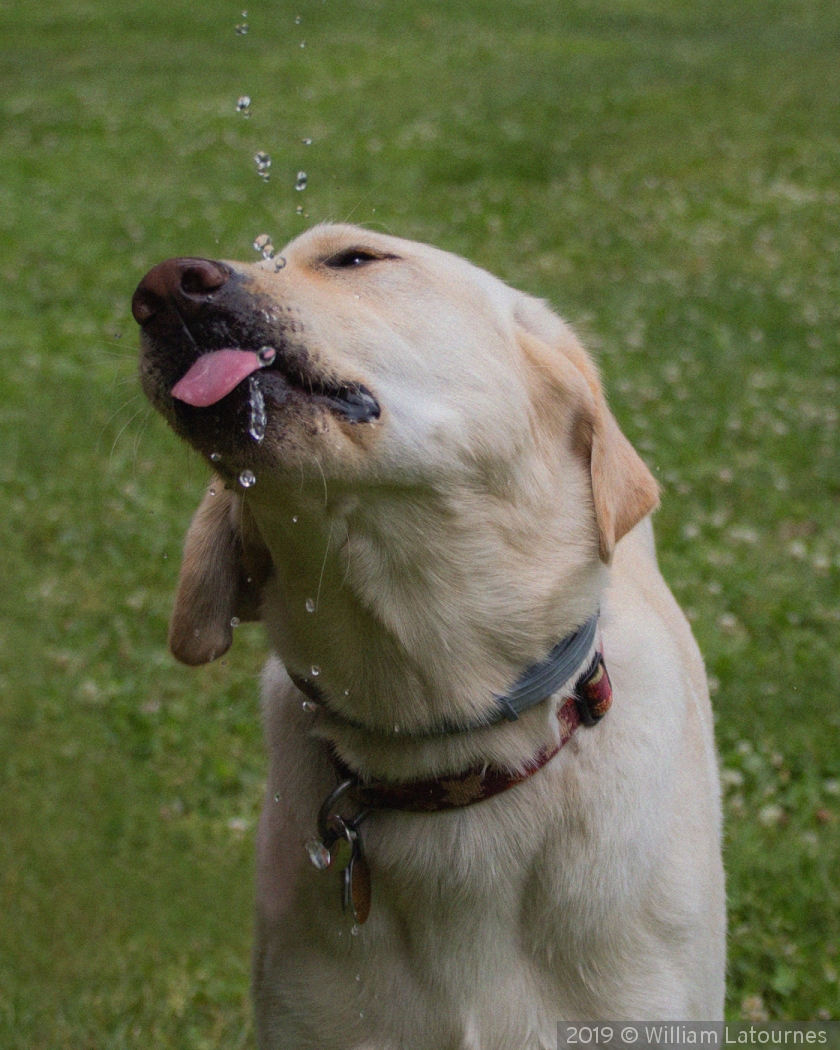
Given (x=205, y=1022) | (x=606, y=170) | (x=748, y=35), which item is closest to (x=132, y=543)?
(x=205, y=1022)

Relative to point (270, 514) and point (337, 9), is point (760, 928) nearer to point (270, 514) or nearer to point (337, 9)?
point (270, 514)

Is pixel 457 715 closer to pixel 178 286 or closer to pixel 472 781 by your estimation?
pixel 472 781

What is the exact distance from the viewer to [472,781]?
2508 millimetres

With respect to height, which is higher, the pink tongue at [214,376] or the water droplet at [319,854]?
the pink tongue at [214,376]

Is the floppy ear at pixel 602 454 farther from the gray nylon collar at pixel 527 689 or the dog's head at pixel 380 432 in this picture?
the gray nylon collar at pixel 527 689

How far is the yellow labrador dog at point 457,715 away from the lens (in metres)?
2.43

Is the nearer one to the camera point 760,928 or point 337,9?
point 760,928

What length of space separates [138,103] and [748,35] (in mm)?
9899

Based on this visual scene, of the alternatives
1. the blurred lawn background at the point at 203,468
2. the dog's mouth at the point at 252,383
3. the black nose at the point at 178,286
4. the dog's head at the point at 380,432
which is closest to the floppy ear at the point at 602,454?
the dog's head at the point at 380,432

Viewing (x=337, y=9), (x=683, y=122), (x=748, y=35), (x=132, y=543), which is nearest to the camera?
(x=132, y=543)

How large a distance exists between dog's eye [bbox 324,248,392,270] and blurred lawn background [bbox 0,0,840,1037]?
20.5 inches

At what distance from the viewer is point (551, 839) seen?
2.54 m

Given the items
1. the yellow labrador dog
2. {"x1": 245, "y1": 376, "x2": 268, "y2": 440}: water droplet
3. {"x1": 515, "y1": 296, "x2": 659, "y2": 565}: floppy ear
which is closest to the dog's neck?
the yellow labrador dog

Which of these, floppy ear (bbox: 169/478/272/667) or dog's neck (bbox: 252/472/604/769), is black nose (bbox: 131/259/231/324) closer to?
dog's neck (bbox: 252/472/604/769)
